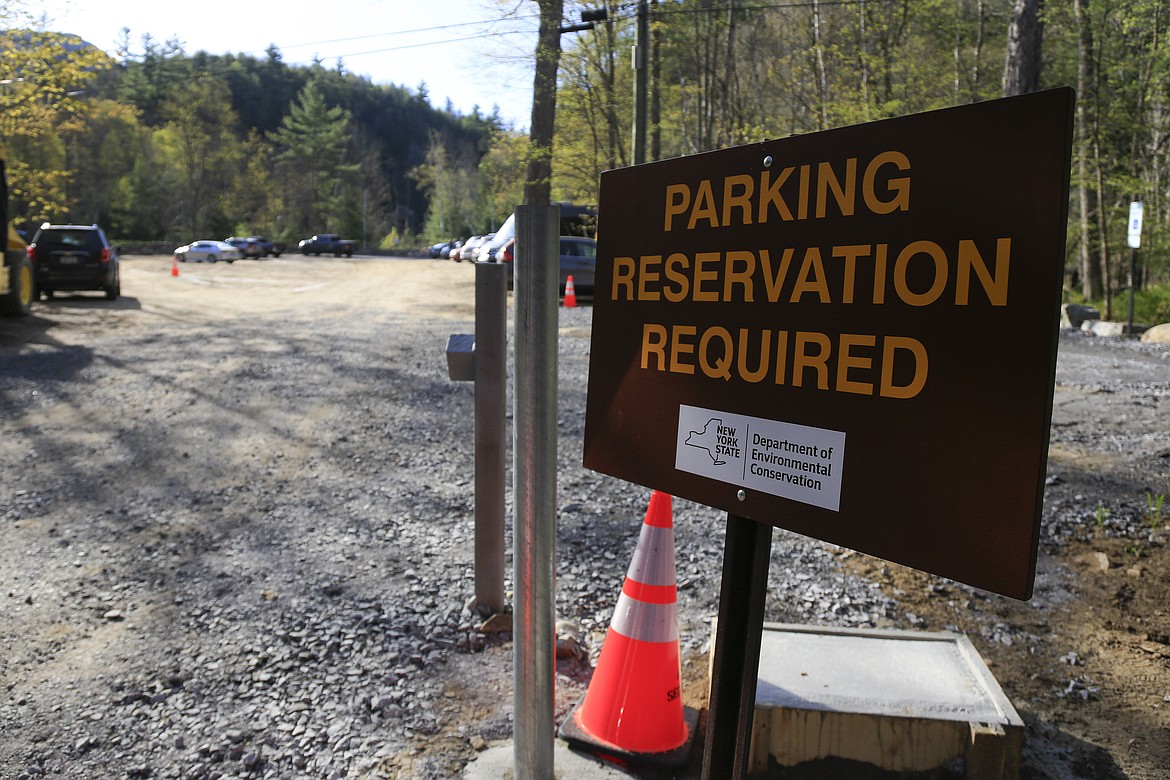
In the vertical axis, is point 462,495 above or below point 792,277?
below

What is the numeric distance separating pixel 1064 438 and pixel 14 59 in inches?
1064

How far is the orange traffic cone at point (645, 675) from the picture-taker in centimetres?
280

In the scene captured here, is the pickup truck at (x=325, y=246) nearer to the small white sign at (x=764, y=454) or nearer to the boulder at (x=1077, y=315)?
the boulder at (x=1077, y=315)

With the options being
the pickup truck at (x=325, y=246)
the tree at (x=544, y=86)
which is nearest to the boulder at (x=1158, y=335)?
the tree at (x=544, y=86)

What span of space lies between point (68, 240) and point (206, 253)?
33.6 meters

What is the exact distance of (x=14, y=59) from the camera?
2362 cm

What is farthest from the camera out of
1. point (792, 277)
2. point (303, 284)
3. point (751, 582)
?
point (303, 284)

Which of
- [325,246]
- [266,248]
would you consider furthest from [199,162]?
[266,248]

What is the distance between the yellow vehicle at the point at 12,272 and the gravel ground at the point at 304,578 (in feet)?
20.3

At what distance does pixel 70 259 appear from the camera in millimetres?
18312

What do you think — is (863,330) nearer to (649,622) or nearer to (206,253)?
(649,622)

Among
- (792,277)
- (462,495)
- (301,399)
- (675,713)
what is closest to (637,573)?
(675,713)

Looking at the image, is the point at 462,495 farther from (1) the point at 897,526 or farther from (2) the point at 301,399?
(1) the point at 897,526

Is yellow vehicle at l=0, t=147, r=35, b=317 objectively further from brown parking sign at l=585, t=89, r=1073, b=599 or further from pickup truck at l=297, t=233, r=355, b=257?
pickup truck at l=297, t=233, r=355, b=257
